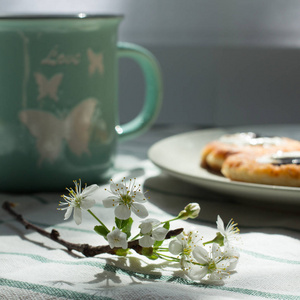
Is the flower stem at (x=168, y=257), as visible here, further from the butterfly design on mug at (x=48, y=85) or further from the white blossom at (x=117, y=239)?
the butterfly design on mug at (x=48, y=85)

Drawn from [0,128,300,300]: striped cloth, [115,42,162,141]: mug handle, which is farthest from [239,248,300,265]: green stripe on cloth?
[115,42,162,141]: mug handle

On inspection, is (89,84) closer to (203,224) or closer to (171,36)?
(203,224)

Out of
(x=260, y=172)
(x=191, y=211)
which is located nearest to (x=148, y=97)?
(x=260, y=172)

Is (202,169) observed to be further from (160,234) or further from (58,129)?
(160,234)

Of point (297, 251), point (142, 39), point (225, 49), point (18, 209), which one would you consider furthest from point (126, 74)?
point (297, 251)

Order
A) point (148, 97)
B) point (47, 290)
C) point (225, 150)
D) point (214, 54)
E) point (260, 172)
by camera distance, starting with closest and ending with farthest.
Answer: point (47, 290) → point (260, 172) → point (225, 150) → point (148, 97) → point (214, 54)

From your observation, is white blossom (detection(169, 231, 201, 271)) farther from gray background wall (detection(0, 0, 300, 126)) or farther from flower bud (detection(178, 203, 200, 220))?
gray background wall (detection(0, 0, 300, 126))

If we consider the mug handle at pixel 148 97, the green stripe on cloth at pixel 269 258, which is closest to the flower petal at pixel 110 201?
the green stripe on cloth at pixel 269 258
